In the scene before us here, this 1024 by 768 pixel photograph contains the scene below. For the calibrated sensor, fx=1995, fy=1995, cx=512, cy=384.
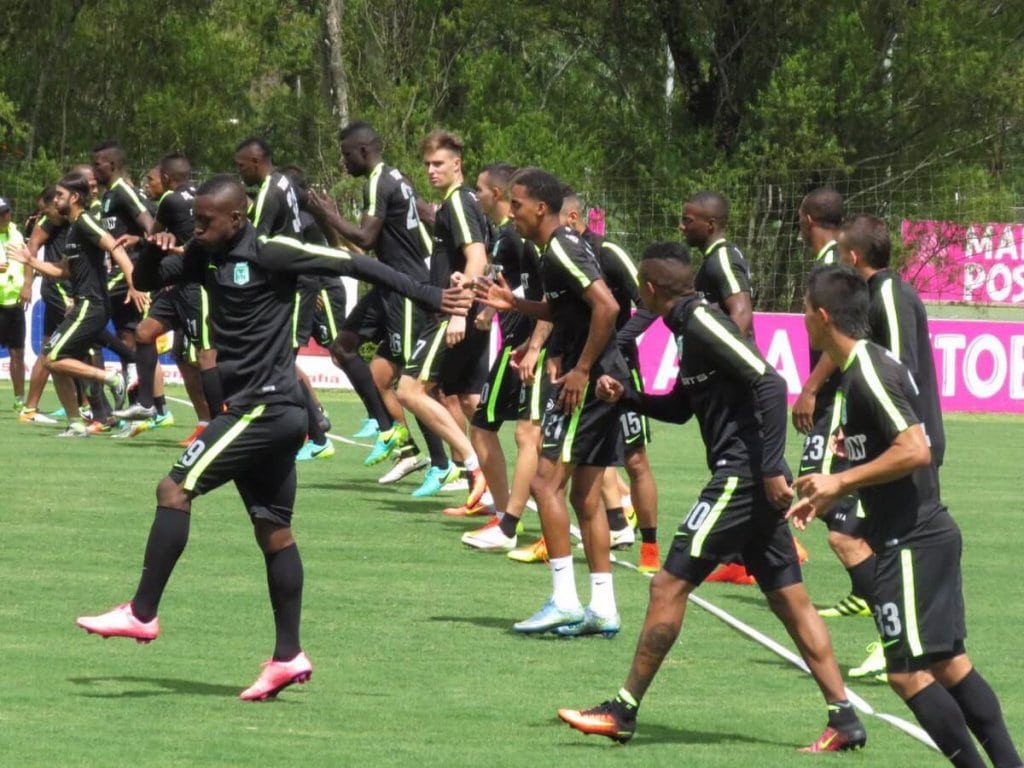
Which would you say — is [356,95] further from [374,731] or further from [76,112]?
[374,731]

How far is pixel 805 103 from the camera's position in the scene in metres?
30.2

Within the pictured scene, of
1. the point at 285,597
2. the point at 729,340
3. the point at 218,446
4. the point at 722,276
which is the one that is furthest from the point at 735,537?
the point at 722,276

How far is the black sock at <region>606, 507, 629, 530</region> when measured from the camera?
12008mm

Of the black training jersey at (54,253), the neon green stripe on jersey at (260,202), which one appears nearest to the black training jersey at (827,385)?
the neon green stripe on jersey at (260,202)

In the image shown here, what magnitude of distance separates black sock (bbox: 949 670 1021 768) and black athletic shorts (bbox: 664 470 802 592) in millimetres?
1062

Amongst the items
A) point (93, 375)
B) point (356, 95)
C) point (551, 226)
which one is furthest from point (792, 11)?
Answer: point (551, 226)

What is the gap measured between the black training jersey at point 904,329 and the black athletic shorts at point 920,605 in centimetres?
195

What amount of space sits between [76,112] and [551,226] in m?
24.9

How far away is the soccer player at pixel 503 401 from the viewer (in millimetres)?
11523

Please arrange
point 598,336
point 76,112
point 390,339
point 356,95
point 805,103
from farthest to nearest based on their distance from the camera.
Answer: point 356,95
point 76,112
point 805,103
point 390,339
point 598,336

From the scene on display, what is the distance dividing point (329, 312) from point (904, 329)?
10.6 meters

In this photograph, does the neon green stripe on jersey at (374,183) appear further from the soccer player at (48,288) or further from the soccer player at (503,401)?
the soccer player at (48,288)

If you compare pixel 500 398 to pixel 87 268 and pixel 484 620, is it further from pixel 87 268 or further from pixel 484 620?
pixel 87 268

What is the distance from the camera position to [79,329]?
57.2 feet
